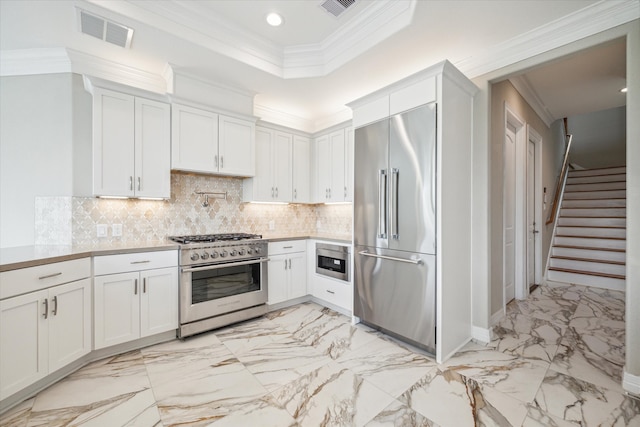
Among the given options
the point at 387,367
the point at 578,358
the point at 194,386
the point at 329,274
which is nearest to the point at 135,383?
the point at 194,386

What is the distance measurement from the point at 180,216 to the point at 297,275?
1.68 metres

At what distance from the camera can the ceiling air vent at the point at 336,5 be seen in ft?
7.80

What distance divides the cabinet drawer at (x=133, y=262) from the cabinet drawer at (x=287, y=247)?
116 centimetres

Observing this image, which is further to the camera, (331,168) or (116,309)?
(331,168)

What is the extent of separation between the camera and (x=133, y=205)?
3.04 metres

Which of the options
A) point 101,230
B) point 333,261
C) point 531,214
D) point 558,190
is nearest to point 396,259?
point 333,261

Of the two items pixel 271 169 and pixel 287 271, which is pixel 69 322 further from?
pixel 271 169

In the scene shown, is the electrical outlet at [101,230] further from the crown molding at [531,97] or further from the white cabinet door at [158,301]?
the crown molding at [531,97]

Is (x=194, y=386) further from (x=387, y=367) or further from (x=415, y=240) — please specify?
(x=415, y=240)

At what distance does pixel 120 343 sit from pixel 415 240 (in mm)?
2834

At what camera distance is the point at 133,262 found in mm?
2527

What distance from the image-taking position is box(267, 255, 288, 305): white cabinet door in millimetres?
3527

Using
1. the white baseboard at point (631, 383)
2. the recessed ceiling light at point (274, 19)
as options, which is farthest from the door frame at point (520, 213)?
the recessed ceiling light at point (274, 19)

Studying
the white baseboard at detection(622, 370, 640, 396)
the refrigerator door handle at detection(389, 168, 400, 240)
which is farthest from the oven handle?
the white baseboard at detection(622, 370, 640, 396)
